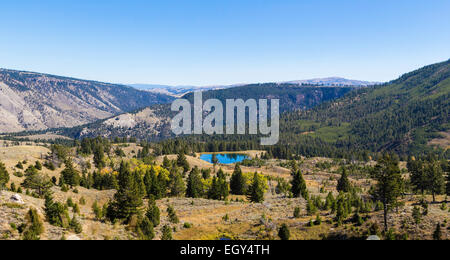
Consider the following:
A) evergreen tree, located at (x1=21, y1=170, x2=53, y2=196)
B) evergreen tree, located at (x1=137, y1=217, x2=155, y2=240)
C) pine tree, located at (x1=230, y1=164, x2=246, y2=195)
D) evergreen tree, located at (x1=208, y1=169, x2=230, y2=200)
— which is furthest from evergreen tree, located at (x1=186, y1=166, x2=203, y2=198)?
evergreen tree, located at (x1=137, y1=217, x2=155, y2=240)

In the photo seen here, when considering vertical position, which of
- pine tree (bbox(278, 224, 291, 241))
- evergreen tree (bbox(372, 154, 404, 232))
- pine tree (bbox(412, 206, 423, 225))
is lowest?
pine tree (bbox(278, 224, 291, 241))

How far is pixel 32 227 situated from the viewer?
124 feet

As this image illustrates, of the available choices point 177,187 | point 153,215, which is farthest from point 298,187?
point 153,215

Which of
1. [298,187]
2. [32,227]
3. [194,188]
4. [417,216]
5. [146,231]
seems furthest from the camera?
[194,188]

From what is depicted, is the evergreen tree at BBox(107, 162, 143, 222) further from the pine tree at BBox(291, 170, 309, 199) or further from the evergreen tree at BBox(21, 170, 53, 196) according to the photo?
the pine tree at BBox(291, 170, 309, 199)

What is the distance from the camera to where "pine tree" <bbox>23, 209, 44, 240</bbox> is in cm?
3594

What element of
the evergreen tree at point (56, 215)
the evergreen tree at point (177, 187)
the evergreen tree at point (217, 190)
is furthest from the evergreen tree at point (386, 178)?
the evergreen tree at point (177, 187)

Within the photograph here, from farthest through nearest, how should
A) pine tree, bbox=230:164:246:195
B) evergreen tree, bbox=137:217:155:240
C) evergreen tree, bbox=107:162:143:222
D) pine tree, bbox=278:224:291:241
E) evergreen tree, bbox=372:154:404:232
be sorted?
pine tree, bbox=230:164:246:195 → evergreen tree, bbox=107:162:143:222 → evergreen tree, bbox=372:154:404:232 → pine tree, bbox=278:224:291:241 → evergreen tree, bbox=137:217:155:240

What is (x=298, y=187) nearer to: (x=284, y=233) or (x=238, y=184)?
(x=238, y=184)

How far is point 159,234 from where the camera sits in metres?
52.4

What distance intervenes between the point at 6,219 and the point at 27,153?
4120 inches
